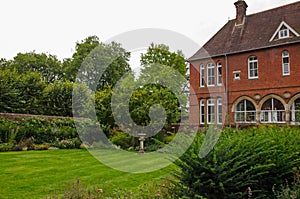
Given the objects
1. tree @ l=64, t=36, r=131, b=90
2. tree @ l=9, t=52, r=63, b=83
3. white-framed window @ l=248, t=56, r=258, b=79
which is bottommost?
white-framed window @ l=248, t=56, r=258, b=79

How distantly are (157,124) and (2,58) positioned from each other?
33074 millimetres

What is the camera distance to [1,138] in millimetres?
15055

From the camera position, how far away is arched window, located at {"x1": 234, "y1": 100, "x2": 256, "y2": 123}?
68.0ft

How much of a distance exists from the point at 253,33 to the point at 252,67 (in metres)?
2.81

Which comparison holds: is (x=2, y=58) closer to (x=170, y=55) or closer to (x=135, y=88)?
(x=170, y=55)

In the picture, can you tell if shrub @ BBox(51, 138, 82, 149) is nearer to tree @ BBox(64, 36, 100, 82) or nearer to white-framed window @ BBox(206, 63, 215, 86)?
white-framed window @ BBox(206, 63, 215, 86)

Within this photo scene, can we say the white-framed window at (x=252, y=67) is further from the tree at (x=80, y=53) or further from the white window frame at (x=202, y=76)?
the tree at (x=80, y=53)

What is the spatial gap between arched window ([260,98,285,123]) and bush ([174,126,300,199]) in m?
15.8

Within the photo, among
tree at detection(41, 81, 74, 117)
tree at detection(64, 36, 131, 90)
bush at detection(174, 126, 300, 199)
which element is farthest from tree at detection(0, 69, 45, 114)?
bush at detection(174, 126, 300, 199)

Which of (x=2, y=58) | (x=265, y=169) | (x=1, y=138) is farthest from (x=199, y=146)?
(x=2, y=58)

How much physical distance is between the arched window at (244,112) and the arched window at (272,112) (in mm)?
692

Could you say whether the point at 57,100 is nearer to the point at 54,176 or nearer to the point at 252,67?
the point at 252,67

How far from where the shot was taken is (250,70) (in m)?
21.2

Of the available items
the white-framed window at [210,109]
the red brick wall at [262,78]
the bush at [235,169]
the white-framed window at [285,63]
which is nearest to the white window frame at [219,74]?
the red brick wall at [262,78]
